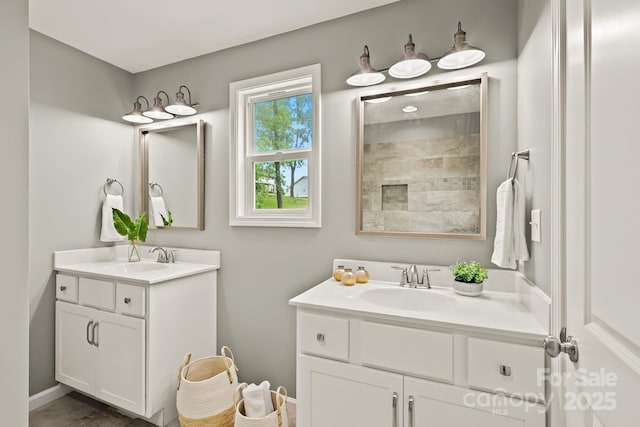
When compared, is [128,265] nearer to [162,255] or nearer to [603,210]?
[162,255]

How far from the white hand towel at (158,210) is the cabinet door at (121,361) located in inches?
33.9

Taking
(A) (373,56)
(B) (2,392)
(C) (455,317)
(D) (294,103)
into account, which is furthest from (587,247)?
(D) (294,103)

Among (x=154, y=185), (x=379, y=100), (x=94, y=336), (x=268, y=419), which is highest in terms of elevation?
(x=379, y=100)

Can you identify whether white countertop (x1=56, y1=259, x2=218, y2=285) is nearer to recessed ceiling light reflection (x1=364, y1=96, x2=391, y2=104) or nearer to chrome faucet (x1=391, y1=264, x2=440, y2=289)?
chrome faucet (x1=391, y1=264, x2=440, y2=289)

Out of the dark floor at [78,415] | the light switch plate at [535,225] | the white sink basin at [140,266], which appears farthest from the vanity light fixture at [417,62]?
the dark floor at [78,415]

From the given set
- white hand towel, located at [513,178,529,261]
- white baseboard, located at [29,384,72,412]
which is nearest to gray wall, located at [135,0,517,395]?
white hand towel, located at [513,178,529,261]

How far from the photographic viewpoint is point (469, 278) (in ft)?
5.03

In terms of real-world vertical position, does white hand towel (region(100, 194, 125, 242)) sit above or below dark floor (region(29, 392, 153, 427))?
above

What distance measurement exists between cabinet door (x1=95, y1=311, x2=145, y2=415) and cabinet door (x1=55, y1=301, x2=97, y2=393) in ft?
0.32

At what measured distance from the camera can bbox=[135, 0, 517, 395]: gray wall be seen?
1.63 meters

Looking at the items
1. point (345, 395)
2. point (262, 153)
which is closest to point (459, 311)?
point (345, 395)

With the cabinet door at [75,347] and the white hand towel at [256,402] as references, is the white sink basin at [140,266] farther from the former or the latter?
the white hand towel at [256,402]

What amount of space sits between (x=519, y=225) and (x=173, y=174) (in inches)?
97.0

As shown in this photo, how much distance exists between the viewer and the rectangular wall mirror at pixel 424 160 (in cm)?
166
